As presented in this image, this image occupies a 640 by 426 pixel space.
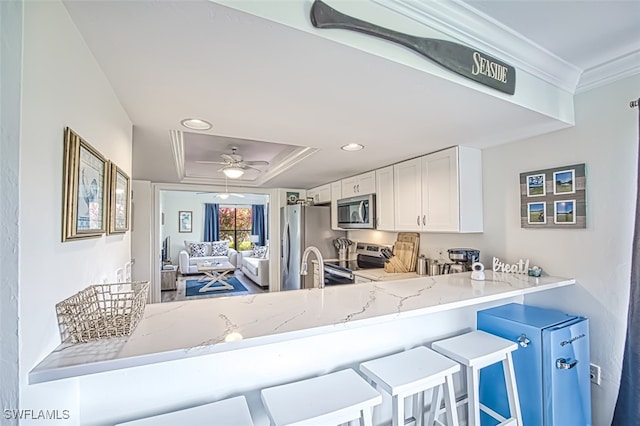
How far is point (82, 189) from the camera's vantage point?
946mm

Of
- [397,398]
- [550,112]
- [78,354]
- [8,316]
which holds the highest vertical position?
[550,112]

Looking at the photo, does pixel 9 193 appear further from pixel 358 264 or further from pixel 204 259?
pixel 204 259

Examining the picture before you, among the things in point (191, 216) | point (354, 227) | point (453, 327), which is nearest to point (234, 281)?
point (191, 216)

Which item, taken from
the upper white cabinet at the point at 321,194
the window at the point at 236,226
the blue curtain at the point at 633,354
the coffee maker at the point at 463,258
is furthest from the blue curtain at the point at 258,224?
the blue curtain at the point at 633,354

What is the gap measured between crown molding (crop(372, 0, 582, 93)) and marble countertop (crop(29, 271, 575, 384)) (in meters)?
1.24

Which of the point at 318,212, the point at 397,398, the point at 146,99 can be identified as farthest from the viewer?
the point at 318,212

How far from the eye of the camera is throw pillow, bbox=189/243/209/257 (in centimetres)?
848

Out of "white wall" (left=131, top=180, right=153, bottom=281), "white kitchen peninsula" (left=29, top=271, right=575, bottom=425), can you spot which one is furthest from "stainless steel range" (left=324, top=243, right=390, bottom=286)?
"white wall" (left=131, top=180, right=153, bottom=281)

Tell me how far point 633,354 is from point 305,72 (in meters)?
2.23

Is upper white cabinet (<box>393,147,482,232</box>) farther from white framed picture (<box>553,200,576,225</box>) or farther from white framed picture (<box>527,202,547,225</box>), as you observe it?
white framed picture (<box>553,200,576,225</box>)

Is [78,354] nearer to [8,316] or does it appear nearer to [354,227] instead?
[8,316]

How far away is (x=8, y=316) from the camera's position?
623 millimetres

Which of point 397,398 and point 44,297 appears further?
point 397,398

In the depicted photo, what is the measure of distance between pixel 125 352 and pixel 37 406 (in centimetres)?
21
